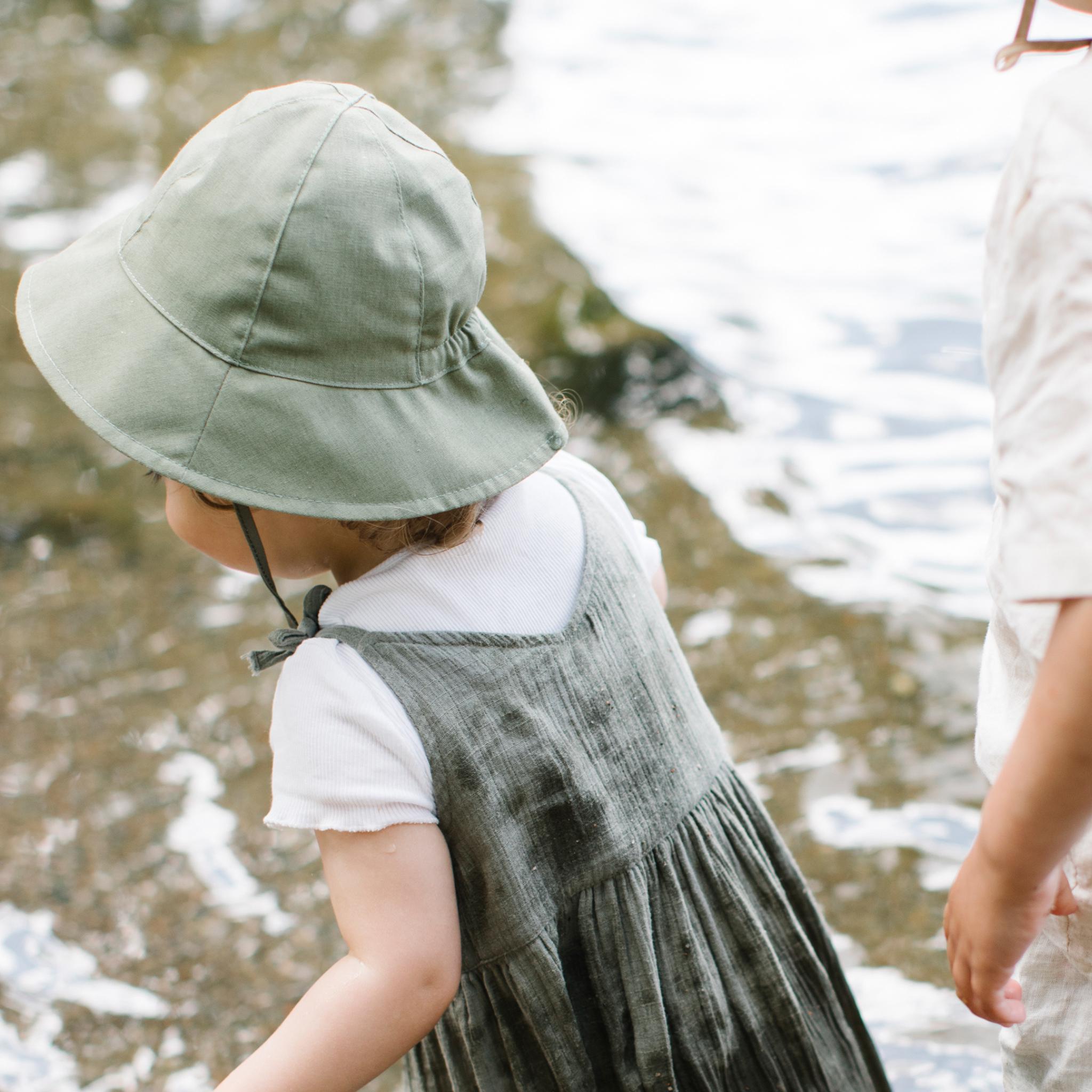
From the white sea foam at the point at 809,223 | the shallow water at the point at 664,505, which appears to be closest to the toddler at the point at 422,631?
the shallow water at the point at 664,505

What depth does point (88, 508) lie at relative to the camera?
289 cm

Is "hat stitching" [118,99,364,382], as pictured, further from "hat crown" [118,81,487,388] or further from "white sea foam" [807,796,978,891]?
"white sea foam" [807,796,978,891]

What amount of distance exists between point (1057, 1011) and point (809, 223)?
2.89 meters

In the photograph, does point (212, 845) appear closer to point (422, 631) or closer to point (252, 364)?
point (422, 631)

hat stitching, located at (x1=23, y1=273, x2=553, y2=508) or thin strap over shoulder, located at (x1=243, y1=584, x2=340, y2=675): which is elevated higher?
hat stitching, located at (x1=23, y1=273, x2=553, y2=508)

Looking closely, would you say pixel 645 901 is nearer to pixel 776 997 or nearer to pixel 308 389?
pixel 776 997

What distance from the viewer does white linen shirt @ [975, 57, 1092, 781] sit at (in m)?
0.72

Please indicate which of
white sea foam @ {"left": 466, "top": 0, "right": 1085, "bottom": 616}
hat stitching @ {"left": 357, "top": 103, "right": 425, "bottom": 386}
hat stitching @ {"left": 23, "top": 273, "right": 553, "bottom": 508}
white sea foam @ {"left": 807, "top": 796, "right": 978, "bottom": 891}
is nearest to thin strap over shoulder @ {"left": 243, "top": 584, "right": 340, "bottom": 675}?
hat stitching @ {"left": 23, "top": 273, "right": 553, "bottom": 508}

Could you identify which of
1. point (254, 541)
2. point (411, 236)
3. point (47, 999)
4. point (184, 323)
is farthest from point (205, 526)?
point (47, 999)

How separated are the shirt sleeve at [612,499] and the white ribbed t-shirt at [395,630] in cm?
6

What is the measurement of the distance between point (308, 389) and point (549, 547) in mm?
261

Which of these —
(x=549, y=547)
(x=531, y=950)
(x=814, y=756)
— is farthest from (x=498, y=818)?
(x=814, y=756)

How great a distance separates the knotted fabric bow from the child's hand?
53cm

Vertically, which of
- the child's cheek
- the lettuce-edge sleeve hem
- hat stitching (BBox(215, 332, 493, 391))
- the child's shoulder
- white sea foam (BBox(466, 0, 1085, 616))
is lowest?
white sea foam (BBox(466, 0, 1085, 616))
